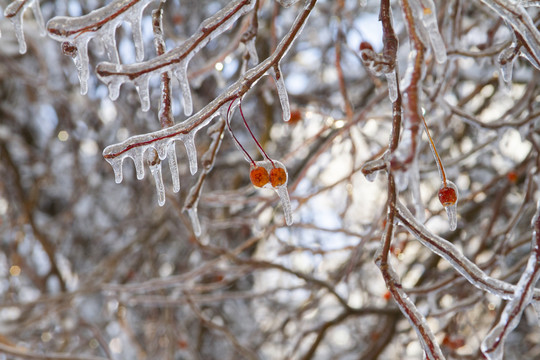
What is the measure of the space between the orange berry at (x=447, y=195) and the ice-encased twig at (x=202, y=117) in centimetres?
35

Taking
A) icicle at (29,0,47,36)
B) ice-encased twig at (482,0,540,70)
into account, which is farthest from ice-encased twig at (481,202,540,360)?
icicle at (29,0,47,36)

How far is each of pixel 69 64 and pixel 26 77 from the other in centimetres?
93

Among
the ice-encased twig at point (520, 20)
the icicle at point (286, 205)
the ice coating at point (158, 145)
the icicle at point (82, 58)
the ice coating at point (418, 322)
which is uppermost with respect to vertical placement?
the ice-encased twig at point (520, 20)

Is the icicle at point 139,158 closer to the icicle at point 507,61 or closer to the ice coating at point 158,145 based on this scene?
the ice coating at point 158,145

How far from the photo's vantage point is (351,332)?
4008mm

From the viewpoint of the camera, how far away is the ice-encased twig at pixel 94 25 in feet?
2.95

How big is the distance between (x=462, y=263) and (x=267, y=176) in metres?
0.37

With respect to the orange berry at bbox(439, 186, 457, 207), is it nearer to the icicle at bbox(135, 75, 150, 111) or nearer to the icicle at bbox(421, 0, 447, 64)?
the icicle at bbox(421, 0, 447, 64)

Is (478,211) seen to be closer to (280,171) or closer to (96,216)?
(280,171)

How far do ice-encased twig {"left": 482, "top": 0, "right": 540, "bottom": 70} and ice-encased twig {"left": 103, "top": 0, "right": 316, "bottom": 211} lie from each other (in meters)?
0.27

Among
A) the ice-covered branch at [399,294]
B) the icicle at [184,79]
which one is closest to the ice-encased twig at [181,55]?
the icicle at [184,79]

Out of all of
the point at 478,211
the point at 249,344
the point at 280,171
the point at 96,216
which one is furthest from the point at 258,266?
the point at 96,216

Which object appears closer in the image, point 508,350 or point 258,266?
point 258,266

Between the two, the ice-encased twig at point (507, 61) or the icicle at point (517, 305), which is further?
the ice-encased twig at point (507, 61)
